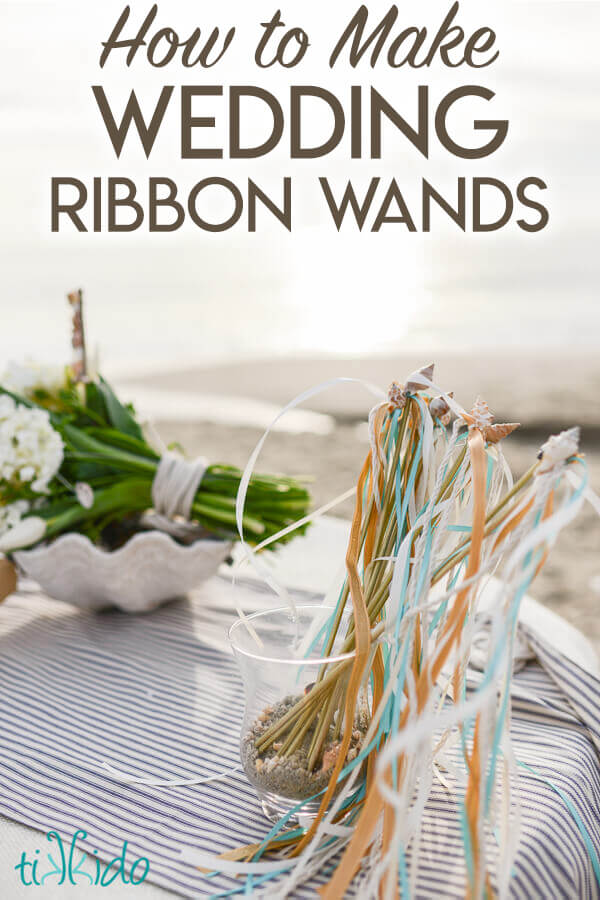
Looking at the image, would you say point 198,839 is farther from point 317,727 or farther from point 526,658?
point 526,658

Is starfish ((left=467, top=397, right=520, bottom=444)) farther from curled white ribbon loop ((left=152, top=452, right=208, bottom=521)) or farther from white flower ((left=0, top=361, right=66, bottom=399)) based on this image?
white flower ((left=0, top=361, right=66, bottom=399))

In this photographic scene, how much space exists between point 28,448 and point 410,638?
2.53ft

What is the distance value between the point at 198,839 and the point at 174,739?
0.19m

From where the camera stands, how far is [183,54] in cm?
194

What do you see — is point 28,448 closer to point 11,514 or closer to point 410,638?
point 11,514

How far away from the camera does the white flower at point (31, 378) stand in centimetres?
130

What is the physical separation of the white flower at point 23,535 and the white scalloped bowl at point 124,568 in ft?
0.06

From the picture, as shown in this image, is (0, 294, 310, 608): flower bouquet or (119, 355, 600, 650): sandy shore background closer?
(0, 294, 310, 608): flower bouquet

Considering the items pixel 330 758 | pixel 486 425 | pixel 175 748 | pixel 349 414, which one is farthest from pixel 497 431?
pixel 349 414

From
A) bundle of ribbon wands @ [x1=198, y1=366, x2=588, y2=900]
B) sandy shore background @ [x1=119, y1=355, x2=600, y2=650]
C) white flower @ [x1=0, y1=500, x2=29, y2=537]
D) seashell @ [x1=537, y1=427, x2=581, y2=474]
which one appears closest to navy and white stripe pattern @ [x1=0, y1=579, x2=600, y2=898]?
bundle of ribbon wands @ [x1=198, y1=366, x2=588, y2=900]

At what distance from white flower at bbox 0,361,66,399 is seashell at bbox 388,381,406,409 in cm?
82

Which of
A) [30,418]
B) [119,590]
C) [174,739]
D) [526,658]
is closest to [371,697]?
[174,739]

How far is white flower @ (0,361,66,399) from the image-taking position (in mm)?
1299

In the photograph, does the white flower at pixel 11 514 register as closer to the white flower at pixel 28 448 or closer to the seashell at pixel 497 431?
the white flower at pixel 28 448
